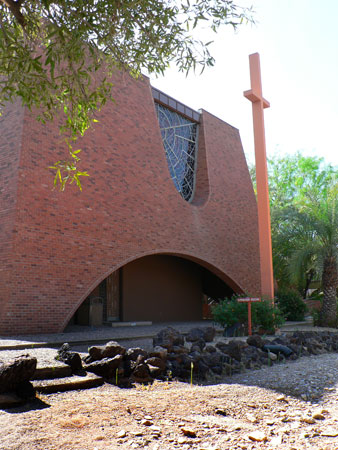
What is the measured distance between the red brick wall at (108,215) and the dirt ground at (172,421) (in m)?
7.30

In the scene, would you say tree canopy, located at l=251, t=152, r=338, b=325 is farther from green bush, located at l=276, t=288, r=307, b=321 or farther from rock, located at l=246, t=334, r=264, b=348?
rock, located at l=246, t=334, r=264, b=348

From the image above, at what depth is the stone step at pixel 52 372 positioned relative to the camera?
16.9ft

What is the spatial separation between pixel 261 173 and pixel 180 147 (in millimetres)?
4416

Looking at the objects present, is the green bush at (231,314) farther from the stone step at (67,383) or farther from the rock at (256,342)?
the stone step at (67,383)

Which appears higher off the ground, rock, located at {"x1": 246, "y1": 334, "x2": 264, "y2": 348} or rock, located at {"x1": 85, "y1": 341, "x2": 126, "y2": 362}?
rock, located at {"x1": 85, "y1": 341, "x2": 126, "y2": 362}

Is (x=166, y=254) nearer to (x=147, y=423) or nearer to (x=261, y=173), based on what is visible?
(x=261, y=173)

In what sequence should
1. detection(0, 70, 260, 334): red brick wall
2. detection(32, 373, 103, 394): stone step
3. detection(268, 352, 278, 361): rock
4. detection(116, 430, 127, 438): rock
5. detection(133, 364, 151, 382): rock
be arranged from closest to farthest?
detection(116, 430, 127, 438): rock < detection(32, 373, 103, 394): stone step < detection(133, 364, 151, 382): rock < detection(268, 352, 278, 361): rock < detection(0, 70, 260, 334): red brick wall

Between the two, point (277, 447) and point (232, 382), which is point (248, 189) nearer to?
point (232, 382)

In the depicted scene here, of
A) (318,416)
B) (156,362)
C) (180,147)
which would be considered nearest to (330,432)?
(318,416)

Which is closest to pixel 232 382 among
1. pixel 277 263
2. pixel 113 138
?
pixel 113 138

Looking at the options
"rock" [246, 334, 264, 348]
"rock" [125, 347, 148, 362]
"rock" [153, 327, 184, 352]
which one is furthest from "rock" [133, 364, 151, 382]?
"rock" [246, 334, 264, 348]

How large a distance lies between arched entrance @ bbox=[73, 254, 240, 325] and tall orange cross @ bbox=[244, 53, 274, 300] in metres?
5.02

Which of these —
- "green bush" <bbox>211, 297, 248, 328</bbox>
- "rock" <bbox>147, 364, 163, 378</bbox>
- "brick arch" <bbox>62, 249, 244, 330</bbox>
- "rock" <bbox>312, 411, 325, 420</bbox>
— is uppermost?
"brick arch" <bbox>62, 249, 244, 330</bbox>

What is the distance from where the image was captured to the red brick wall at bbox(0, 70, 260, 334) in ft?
37.5
